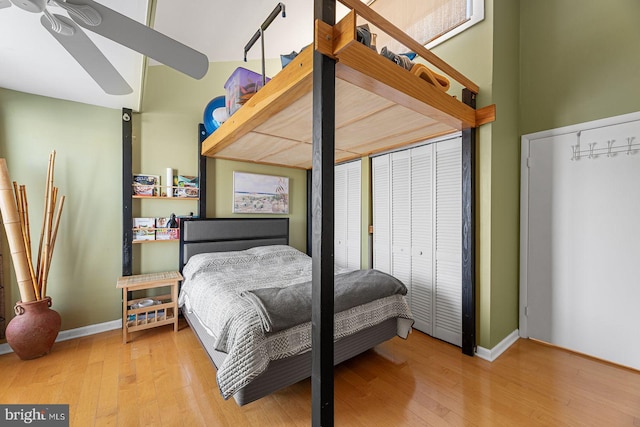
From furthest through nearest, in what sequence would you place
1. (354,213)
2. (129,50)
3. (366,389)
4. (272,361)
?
(354,213)
(366,389)
(129,50)
(272,361)

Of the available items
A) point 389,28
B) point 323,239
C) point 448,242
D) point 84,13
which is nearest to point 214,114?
point 84,13

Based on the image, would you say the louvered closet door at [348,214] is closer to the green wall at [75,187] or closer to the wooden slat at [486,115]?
the wooden slat at [486,115]

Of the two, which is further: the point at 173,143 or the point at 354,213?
the point at 354,213

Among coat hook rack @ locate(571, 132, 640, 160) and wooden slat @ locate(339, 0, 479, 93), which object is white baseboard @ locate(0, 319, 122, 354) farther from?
coat hook rack @ locate(571, 132, 640, 160)

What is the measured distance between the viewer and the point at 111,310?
2777mm

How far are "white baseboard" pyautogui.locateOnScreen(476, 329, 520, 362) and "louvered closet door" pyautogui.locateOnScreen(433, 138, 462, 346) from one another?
18cm

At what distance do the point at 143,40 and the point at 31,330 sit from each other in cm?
247

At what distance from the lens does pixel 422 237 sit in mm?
2740

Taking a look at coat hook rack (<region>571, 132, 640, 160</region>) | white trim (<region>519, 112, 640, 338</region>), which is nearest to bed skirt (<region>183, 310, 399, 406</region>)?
white trim (<region>519, 112, 640, 338</region>)

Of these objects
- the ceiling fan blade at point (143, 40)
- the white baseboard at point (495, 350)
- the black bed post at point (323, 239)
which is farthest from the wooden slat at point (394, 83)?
the white baseboard at point (495, 350)

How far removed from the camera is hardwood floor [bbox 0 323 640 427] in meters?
→ 1.62

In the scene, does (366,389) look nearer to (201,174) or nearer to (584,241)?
(584,241)

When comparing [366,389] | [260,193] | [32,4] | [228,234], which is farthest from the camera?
[260,193]

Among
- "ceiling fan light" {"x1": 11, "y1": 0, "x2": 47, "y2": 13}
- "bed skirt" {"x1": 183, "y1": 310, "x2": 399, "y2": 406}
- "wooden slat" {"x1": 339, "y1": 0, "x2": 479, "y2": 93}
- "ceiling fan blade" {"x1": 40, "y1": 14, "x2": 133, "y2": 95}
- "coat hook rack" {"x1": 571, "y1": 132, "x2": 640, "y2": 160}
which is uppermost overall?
"wooden slat" {"x1": 339, "y1": 0, "x2": 479, "y2": 93}
